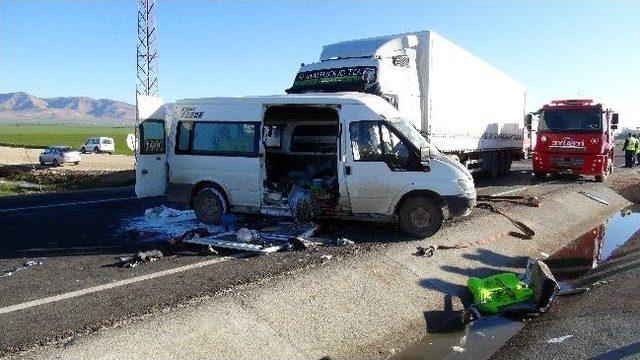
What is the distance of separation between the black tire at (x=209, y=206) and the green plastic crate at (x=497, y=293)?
195 inches

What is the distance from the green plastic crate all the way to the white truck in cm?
390

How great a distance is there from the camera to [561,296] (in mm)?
8055

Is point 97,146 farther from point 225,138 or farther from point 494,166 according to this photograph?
point 225,138

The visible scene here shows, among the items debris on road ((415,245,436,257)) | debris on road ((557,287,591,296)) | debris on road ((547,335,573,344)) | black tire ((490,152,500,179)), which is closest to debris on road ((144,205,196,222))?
debris on road ((415,245,436,257))

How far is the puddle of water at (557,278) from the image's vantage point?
6.48m

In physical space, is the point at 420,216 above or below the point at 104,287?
above

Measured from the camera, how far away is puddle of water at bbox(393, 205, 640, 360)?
6.48 metres

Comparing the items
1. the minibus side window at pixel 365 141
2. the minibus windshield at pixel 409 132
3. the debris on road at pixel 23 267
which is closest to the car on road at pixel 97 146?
the debris on road at pixel 23 267

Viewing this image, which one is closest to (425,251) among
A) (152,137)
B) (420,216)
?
(420,216)

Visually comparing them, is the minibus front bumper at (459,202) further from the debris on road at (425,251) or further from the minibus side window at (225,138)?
the minibus side window at (225,138)

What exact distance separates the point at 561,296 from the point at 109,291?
662cm

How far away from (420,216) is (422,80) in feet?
17.3

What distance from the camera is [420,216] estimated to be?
9.23m

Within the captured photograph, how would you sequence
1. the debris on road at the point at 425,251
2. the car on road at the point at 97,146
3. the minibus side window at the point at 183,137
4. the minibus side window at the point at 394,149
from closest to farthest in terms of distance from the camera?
the debris on road at the point at 425,251
the minibus side window at the point at 394,149
the minibus side window at the point at 183,137
the car on road at the point at 97,146
